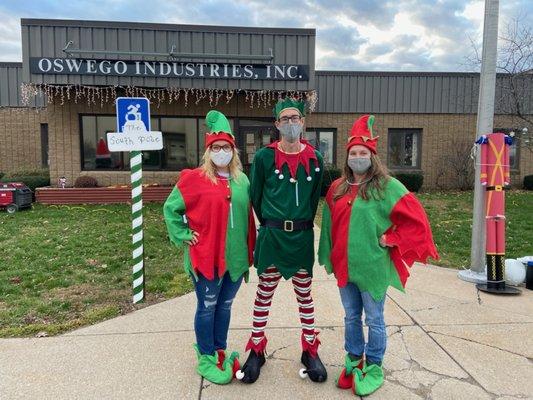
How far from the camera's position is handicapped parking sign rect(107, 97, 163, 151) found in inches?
190

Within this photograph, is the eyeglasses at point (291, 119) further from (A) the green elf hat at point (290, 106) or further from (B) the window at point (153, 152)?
(B) the window at point (153, 152)

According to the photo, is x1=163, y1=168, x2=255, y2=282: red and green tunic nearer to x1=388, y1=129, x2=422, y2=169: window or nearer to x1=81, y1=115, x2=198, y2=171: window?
x1=81, y1=115, x2=198, y2=171: window

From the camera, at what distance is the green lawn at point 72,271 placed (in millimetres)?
4547

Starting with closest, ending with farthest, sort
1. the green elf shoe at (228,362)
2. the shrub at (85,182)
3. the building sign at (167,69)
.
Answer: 1. the green elf shoe at (228,362)
2. the building sign at (167,69)
3. the shrub at (85,182)

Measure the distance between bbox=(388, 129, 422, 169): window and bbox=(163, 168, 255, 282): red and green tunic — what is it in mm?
15152

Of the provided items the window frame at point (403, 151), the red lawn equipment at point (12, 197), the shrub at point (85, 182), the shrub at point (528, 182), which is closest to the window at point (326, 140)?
the window frame at point (403, 151)

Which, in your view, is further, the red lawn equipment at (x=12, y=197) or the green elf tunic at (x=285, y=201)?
the red lawn equipment at (x=12, y=197)

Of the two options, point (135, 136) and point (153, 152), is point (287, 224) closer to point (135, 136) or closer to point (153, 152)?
point (135, 136)

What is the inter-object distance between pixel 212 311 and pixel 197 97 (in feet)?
37.2

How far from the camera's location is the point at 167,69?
11945 millimetres

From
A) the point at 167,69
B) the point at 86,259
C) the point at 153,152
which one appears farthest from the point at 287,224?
the point at 153,152

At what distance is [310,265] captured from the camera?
3.10 metres

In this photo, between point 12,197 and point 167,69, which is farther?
point 167,69

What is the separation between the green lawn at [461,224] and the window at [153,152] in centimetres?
575
